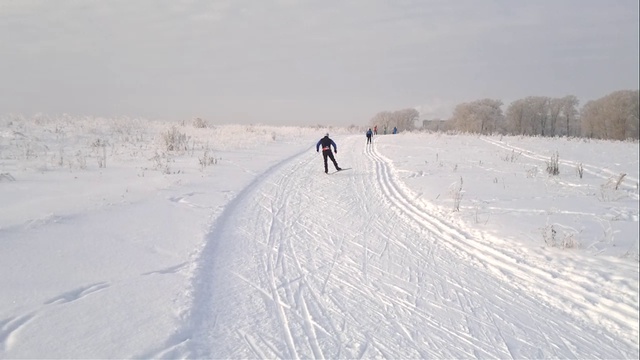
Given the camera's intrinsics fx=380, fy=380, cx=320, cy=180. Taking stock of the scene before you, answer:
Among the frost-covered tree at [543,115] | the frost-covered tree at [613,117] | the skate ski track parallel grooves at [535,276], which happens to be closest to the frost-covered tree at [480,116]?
the frost-covered tree at [543,115]

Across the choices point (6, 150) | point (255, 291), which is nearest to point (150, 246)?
point (255, 291)

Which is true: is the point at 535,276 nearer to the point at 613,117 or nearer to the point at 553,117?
the point at 613,117

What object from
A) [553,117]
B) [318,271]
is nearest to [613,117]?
[318,271]

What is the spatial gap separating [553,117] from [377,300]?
33619 mm

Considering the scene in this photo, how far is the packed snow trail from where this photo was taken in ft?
11.7

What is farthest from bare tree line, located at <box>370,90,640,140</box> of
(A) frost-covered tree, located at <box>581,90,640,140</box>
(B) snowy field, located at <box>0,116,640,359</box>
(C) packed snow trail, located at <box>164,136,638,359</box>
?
(C) packed snow trail, located at <box>164,136,638,359</box>

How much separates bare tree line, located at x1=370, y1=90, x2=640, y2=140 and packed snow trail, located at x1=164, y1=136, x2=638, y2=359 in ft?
14.2

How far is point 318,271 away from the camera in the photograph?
526 centimetres

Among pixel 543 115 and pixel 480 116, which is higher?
pixel 480 116

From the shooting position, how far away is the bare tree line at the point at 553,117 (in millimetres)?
13641

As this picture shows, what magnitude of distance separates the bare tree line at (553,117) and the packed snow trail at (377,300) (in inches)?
171

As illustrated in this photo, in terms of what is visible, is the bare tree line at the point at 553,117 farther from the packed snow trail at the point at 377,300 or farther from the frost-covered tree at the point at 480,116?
the packed snow trail at the point at 377,300

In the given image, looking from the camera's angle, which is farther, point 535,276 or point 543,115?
point 543,115

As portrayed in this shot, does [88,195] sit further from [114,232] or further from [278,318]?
[278,318]
